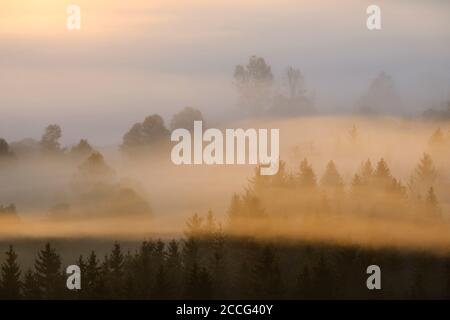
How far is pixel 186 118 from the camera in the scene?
1427 cm

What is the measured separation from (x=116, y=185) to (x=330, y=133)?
264 cm

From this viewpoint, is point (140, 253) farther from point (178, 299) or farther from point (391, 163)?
point (391, 163)

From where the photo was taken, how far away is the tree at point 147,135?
14.1m

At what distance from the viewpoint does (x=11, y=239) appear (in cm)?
1408

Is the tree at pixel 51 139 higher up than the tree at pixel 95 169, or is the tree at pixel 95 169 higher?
the tree at pixel 51 139

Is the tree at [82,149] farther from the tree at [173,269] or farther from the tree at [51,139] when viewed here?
the tree at [173,269]

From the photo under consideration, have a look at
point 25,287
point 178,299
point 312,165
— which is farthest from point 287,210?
point 25,287

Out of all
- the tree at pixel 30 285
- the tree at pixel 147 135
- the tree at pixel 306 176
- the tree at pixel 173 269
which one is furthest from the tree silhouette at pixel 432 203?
the tree at pixel 30 285

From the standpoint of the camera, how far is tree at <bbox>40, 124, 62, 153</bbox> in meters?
14.2

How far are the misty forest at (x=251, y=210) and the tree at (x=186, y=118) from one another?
0.02m

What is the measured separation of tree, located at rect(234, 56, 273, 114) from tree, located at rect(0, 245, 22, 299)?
10.9 feet

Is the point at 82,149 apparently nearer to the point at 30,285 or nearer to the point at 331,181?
the point at 30,285

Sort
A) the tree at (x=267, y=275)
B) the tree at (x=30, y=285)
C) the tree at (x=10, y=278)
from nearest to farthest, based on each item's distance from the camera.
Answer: the tree at (x=267, y=275) < the tree at (x=10, y=278) < the tree at (x=30, y=285)

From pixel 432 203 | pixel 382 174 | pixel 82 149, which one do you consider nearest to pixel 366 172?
pixel 382 174
